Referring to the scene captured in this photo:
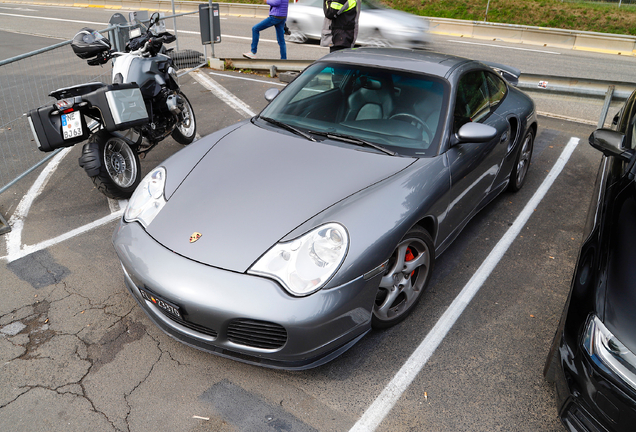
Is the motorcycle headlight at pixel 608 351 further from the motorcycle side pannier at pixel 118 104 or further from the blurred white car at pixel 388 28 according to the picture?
the blurred white car at pixel 388 28

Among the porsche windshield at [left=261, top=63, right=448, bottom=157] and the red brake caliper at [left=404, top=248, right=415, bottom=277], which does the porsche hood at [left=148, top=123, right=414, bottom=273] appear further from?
the red brake caliper at [left=404, top=248, right=415, bottom=277]

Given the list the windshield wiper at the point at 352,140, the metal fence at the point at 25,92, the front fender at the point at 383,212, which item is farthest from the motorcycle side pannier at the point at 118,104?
the front fender at the point at 383,212

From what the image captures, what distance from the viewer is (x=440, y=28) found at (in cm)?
1833

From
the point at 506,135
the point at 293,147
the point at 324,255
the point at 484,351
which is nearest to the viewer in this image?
the point at 324,255

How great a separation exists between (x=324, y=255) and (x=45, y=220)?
3091 millimetres

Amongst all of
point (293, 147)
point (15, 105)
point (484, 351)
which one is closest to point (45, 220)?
point (15, 105)

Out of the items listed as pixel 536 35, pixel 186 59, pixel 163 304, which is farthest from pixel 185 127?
pixel 536 35

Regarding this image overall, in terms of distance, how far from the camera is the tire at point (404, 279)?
9.56ft

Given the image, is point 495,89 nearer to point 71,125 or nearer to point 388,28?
point 71,125

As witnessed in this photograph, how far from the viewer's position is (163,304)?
8.49 ft

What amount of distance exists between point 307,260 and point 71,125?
2.88 meters

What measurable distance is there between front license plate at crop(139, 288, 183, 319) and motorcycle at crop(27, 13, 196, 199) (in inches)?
82.3

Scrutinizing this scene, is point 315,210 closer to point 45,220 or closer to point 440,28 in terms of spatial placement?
point 45,220

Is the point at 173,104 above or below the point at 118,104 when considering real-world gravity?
→ below
